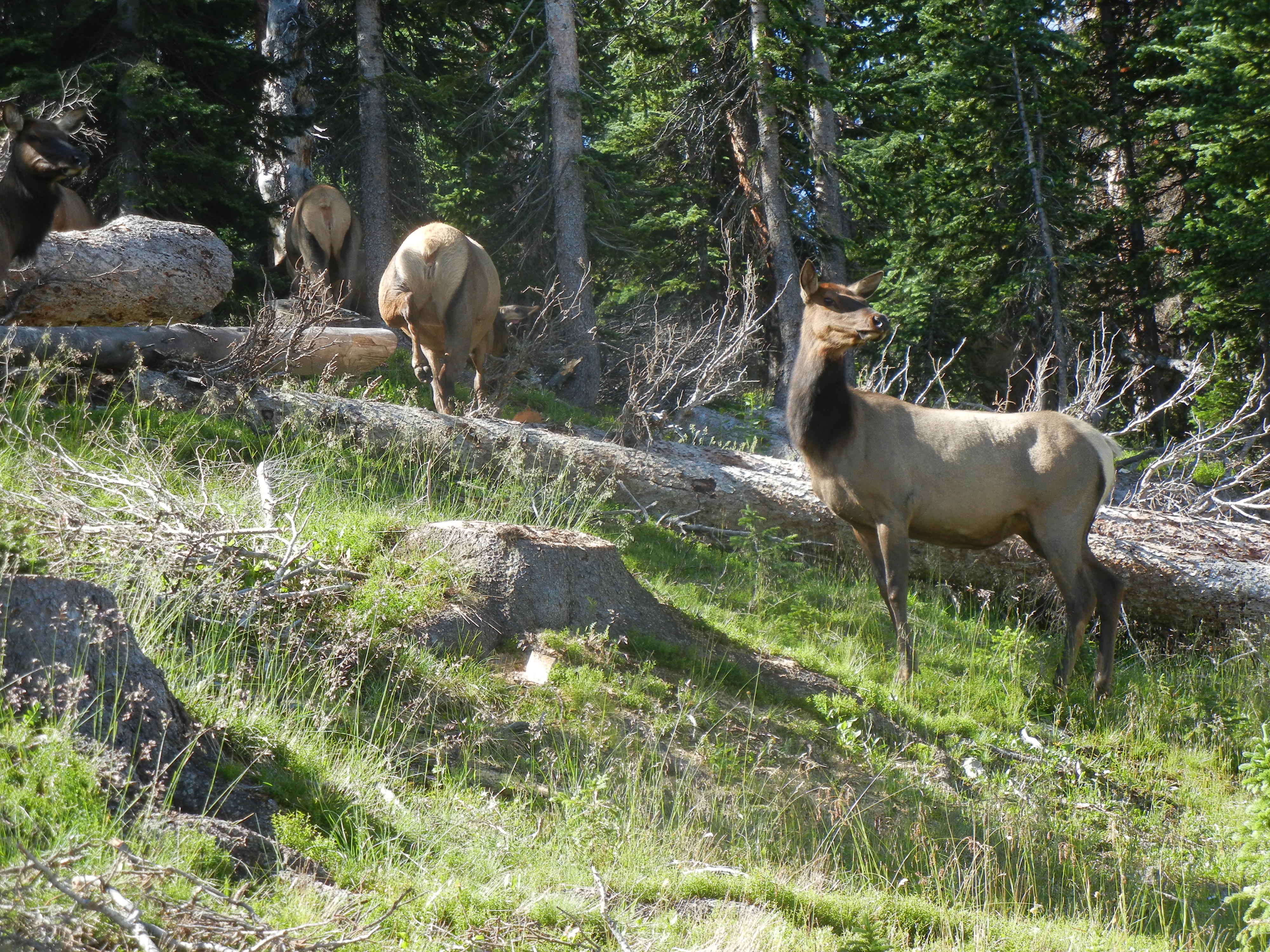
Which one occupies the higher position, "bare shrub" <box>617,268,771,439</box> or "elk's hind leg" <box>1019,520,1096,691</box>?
"bare shrub" <box>617,268,771,439</box>

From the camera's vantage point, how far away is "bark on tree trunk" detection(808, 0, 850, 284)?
15.8 meters

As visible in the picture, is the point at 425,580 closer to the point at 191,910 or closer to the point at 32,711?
the point at 32,711

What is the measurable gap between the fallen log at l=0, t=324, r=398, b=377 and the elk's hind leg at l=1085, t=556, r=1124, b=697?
23.0 feet

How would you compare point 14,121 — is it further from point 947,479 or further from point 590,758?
point 947,479

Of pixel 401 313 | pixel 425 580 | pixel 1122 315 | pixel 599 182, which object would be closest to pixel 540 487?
pixel 425 580

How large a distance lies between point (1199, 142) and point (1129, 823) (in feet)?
33.6

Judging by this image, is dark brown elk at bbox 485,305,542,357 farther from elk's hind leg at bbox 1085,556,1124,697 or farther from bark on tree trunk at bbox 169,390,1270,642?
elk's hind leg at bbox 1085,556,1124,697

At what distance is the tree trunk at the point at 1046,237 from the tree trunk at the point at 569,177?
253 inches

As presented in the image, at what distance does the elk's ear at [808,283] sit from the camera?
8016mm

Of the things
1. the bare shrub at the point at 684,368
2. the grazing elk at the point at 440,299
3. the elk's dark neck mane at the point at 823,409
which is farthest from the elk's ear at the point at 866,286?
the grazing elk at the point at 440,299

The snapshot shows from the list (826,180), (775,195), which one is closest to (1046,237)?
(826,180)

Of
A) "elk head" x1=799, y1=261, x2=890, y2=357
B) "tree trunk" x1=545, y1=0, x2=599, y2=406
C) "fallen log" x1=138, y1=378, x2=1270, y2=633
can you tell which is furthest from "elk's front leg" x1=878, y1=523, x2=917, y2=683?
"tree trunk" x1=545, y1=0, x2=599, y2=406

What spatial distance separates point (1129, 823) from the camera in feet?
20.1

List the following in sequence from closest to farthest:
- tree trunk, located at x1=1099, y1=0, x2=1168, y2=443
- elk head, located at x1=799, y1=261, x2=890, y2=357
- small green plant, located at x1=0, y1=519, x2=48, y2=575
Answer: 1. small green plant, located at x1=0, y1=519, x2=48, y2=575
2. elk head, located at x1=799, y1=261, x2=890, y2=357
3. tree trunk, located at x1=1099, y1=0, x2=1168, y2=443
